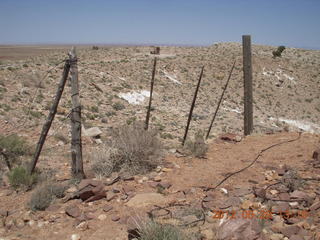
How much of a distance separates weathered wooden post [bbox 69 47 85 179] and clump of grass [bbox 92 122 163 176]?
0.56m

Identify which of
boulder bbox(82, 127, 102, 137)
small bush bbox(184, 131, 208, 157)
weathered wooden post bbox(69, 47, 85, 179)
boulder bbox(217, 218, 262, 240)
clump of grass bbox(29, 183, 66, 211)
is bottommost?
boulder bbox(82, 127, 102, 137)

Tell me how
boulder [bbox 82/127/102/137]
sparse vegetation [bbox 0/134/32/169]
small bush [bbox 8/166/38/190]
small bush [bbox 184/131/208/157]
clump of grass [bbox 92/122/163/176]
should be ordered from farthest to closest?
boulder [bbox 82/127/102/137]
small bush [bbox 184/131/208/157]
sparse vegetation [bbox 0/134/32/169]
clump of grass [bbox 92/122/163/176]
small bush [bbox 8/166/38/190]

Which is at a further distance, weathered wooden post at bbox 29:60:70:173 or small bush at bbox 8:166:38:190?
small bush at bbox 8:166:38:190

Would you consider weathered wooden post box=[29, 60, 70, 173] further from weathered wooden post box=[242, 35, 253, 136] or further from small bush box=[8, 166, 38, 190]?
weathered wooden post box=[242, 35, 253, 136]

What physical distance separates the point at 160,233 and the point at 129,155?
306cm

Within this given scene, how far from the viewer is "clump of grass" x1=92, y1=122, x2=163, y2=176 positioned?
6.13m

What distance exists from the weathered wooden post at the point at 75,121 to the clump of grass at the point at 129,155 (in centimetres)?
56

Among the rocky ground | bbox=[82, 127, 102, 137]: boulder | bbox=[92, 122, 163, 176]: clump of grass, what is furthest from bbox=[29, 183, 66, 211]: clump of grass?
bbox=[82, 127, 102, 137]: boulder

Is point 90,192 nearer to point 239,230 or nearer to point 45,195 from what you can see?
point 45,195

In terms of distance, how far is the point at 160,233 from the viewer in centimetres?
332

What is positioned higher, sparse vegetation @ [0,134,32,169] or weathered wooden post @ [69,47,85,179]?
weathered wooden post @ [69,47,85,179]

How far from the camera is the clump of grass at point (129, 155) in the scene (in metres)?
6.13

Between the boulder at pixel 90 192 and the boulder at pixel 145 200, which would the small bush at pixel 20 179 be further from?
the boulder at pixel 145 200

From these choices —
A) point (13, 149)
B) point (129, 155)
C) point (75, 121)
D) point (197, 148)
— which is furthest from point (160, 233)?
point (13, 149)
